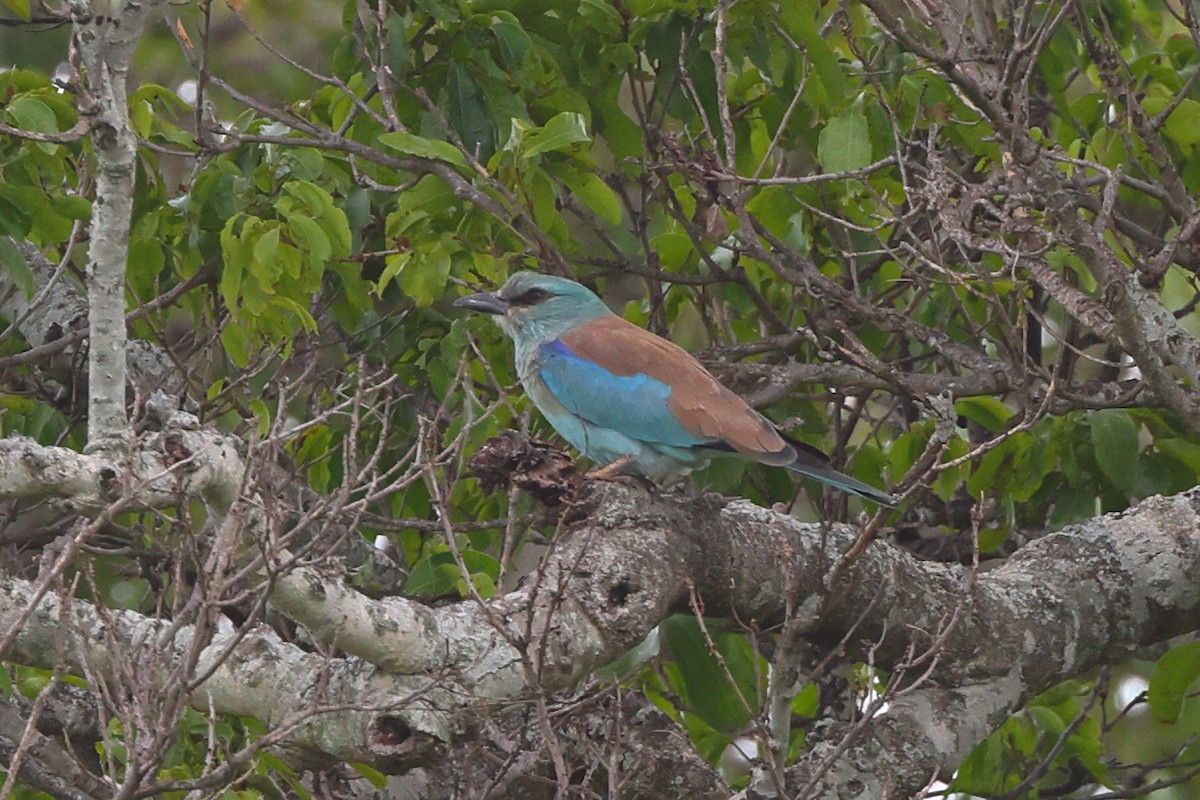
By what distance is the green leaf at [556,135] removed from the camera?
416 cm

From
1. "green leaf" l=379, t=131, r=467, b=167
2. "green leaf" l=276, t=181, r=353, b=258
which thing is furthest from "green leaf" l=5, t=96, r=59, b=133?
"green leaf" l=379, t=131, r=467, b=167

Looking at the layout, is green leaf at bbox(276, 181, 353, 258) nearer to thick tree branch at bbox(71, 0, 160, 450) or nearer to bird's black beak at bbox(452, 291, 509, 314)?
bird's black beak at bbox(452, 291, 509, 314)

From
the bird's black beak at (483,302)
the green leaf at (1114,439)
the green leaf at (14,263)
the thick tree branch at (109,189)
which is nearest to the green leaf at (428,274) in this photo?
the bird's black beak at (483,302)

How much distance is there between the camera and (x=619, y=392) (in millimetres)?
5125

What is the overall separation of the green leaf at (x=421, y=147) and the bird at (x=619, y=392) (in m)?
0.86

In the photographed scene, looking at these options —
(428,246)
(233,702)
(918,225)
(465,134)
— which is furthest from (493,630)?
(918,225)

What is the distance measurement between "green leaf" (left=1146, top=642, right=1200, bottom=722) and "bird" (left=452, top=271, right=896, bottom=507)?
92 centimetres

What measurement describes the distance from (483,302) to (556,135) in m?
0.95

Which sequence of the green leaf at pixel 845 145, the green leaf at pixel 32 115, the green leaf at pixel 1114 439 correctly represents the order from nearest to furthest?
the green leaf at pixel 32 115, the green leaf at pixel 845 145, the green leaf at pixel 1114 439

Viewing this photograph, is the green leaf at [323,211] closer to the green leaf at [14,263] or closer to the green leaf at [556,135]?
the green leaf at [556,135]

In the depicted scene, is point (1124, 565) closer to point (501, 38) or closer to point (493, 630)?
point (493, 630)

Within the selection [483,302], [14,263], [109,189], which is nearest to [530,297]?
[483,302]

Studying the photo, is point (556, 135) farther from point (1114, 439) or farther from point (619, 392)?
point (1114, 439)

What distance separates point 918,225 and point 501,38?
2248 mm
